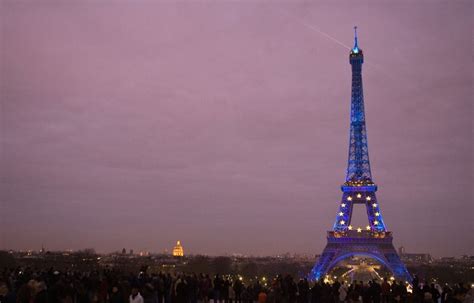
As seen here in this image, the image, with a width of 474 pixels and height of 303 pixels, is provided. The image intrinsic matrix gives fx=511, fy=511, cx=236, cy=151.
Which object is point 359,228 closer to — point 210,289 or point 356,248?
point 356,248

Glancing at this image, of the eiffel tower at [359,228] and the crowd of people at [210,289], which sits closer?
the crowd of people at [210,289]

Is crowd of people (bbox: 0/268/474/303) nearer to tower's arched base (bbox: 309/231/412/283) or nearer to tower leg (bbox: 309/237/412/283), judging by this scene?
tower leg (bbox: 309/237/412/283)

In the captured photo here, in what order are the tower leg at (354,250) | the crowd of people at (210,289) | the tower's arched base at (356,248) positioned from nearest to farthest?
the crowd of people at (210,289) < the tower leg at (354,250) < the tower's arched base at (356,248)

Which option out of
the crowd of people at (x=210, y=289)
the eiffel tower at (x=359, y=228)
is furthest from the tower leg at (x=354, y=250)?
the crowd of people at (x=210, y=289)

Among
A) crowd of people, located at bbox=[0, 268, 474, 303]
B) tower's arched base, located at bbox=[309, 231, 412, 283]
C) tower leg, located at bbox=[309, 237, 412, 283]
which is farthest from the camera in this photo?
tower's arched base, located at bbox=[309, 231, 412, 283]

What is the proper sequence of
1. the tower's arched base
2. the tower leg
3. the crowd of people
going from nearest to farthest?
the crowd of people < the tower leg < the tower's arched base

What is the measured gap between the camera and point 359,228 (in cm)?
8300

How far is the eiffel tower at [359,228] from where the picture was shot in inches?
2995

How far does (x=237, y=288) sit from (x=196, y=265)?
11229 cm

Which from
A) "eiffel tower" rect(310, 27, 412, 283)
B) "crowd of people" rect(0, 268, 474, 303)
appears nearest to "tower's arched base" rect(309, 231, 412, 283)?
"eiffel tower" rect(310, 27, 412, 283)

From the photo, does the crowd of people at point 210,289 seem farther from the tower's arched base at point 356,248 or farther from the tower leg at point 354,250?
the tower's arched base at point 356,248

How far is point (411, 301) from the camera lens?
18422 mm

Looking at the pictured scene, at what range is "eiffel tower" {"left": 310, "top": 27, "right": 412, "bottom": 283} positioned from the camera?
250ft

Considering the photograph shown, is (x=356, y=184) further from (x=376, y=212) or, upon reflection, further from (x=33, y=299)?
(x=33, y=299)
